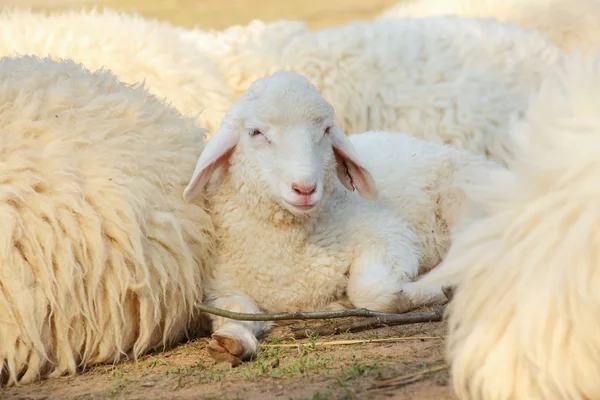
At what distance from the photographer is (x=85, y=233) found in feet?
11.1

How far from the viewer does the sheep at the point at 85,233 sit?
10.6 ft

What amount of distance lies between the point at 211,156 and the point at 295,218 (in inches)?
16.7

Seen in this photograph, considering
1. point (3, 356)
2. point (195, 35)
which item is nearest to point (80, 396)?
point (3, 356)

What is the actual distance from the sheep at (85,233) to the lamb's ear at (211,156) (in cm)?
9

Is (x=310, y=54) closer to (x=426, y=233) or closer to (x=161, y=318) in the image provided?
(x=426, y=233)

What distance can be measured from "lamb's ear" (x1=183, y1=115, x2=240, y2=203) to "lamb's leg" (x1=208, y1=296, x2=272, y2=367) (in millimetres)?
485

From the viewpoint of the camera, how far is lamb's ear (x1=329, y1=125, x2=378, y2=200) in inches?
152

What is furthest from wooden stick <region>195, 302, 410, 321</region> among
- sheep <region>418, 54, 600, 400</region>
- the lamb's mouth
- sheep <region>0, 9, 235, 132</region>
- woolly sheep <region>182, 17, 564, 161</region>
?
woolly sheep <region>182, 17, 564, 161</region>

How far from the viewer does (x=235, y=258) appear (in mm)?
3842

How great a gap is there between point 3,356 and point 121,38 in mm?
2816

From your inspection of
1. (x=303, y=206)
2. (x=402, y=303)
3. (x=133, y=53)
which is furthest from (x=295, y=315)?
(x=133, y=53)

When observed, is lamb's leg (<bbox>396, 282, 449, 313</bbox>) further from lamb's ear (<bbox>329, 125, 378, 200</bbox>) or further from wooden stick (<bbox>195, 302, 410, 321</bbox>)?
lamb's ear (<bbox>329, 125, 378, 200</bbox>)

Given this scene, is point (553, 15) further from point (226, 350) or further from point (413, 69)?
point (226, 350)

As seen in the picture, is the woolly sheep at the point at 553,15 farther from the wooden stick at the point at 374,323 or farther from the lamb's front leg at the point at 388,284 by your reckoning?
the wooden stick at the point at 374,323
